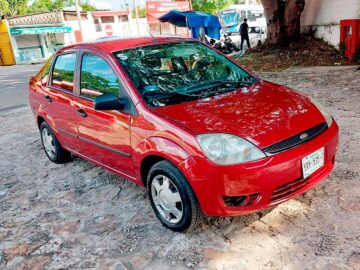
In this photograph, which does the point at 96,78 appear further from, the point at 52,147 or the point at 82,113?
the point at 52,147

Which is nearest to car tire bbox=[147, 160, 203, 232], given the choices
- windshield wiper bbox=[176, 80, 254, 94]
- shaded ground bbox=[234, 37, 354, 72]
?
windshield wiper bbox=[176, 80, 254, 94]

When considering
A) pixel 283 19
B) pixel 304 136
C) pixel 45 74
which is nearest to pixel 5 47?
pixel 283 19

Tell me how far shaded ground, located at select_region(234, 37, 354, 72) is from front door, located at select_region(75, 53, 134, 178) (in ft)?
25.0

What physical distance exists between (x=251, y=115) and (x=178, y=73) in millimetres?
974

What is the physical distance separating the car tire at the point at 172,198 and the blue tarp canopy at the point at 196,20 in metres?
14.0

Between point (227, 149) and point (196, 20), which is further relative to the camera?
point (196, 20)

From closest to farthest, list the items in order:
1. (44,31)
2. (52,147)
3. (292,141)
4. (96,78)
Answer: (292,141) < (96,78) < (52,147) < (44,31)

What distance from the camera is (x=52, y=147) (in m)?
4.72

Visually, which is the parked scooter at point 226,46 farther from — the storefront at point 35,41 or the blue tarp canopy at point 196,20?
the storefront at point 35,41

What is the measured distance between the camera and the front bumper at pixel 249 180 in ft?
7.76

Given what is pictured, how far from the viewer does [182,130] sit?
2539mm

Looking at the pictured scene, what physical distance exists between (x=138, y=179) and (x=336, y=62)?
8.38m

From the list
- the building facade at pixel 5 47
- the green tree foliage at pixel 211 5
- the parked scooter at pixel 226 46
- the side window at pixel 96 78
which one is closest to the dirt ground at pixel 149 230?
the side window at pixel 96 78

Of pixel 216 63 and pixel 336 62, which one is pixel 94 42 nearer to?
pixel 216 63
